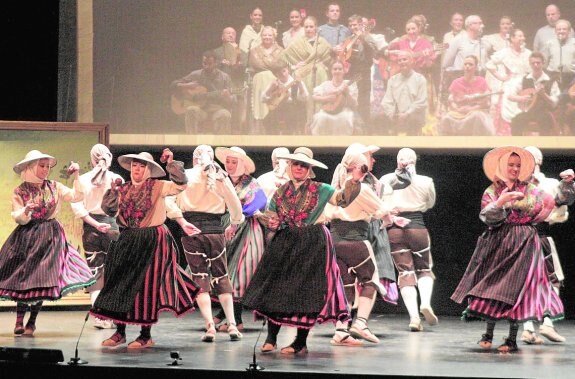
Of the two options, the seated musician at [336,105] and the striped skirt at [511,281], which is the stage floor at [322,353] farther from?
the seated musician at [336,105]

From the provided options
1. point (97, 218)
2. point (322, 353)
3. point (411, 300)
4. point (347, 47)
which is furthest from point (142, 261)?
point (347, 47)

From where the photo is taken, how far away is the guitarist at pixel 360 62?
34.9 feet

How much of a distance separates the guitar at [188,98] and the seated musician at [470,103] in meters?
2.09

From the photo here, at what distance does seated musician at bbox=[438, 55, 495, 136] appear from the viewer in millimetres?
10398

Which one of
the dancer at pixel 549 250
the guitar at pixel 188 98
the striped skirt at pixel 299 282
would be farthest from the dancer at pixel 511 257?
the guitar at pixel 188 98

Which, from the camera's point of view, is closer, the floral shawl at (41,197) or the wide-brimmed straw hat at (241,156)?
the floral shawl at (41,197)

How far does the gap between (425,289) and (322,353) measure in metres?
2.08

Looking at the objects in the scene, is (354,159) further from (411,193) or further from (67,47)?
(67,47)

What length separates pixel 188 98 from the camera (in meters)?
11.0

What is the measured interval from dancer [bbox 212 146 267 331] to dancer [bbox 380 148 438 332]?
113 centimetres

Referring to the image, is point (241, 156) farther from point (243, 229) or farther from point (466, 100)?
point (466, 100)

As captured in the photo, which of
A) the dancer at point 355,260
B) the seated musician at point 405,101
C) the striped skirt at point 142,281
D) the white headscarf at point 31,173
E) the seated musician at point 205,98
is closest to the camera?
the striped skirt at point 142,281

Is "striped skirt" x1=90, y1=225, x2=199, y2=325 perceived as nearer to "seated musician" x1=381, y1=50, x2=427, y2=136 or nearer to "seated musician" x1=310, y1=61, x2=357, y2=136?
"seated musician" x1=310, y1=61, x2=357, y2=136

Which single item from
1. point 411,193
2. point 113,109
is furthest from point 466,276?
point 113,109
